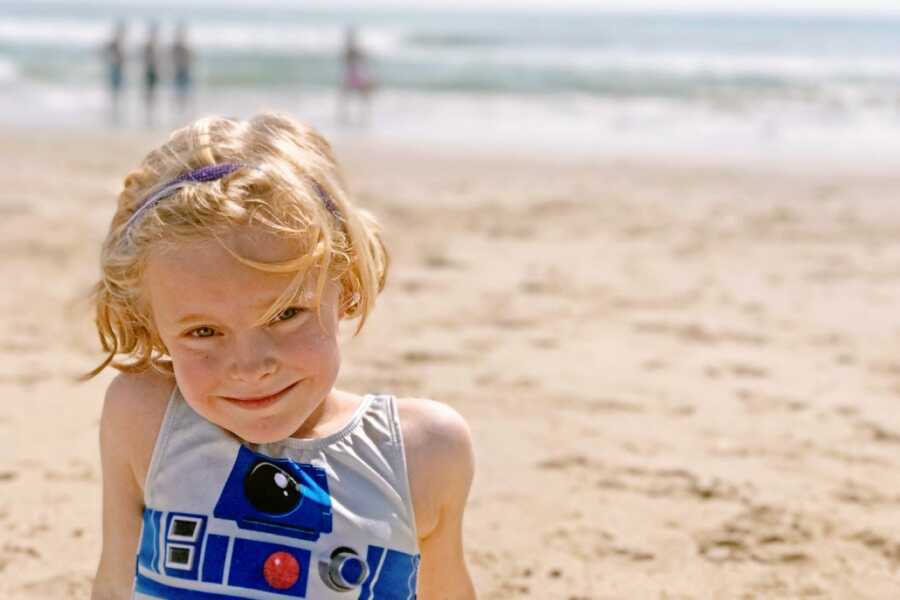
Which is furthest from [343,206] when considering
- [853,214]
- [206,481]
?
[853,214]

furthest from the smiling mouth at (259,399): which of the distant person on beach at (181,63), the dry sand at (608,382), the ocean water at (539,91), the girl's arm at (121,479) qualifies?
the distant person on beach at (181,63)

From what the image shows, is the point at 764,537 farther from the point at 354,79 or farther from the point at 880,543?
the point at 354,79

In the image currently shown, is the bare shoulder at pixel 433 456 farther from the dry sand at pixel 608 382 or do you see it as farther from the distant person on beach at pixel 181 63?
the distant person on beach at pixel 181 63

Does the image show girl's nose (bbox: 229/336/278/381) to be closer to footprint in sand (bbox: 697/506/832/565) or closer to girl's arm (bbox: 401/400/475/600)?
girl's arm (bbox: 401/400/475/600)

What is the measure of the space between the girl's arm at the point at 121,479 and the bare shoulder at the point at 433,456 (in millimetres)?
414

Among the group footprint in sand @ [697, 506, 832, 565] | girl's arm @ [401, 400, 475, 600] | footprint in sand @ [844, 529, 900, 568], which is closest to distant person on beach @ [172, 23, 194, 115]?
footprint in sand @ [697, 506, 832, 565]

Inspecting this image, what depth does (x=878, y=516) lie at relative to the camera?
338cm

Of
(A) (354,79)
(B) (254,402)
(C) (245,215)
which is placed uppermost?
(C) (245,215)

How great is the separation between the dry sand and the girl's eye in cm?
85

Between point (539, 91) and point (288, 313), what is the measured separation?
18672mm

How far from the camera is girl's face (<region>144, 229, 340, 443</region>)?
1.79 meters

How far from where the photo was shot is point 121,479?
6.69ft

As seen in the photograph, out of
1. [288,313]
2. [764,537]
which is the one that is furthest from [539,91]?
[288,313]

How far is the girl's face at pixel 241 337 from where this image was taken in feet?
5.86
